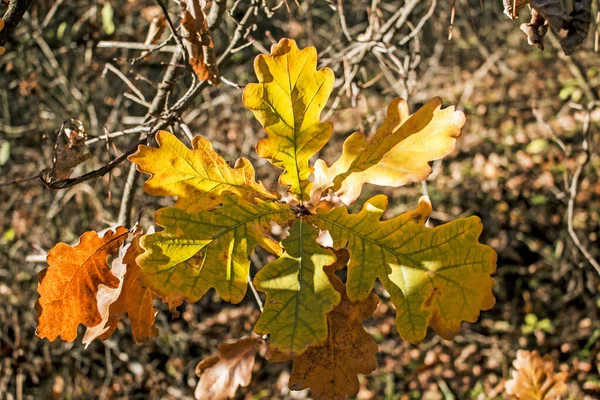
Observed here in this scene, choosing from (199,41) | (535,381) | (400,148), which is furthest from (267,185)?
(400,148)

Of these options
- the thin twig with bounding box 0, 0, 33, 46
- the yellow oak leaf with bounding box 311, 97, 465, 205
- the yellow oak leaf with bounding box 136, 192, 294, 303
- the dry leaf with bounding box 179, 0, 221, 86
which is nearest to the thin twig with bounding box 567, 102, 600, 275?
the yellow oak leaf with bounding box 311, 97, 465, 205

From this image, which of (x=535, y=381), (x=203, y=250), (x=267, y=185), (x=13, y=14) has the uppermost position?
(x=13, y=14)

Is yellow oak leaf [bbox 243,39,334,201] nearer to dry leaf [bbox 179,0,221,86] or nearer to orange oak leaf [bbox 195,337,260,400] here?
dry leaf [bbox 179,0,221,86]

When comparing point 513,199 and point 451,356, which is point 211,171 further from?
point 513,199

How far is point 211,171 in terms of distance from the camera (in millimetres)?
1046

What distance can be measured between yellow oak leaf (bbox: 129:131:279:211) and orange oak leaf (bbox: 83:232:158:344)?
13 cm

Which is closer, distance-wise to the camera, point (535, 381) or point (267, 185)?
point (535, 381)

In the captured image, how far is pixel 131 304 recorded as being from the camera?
1.07m

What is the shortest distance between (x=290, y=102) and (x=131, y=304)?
46cm

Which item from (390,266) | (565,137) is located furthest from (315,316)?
(565,137)

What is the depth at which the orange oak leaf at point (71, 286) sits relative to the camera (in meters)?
1.08

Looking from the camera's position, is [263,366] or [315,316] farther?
[263,366]

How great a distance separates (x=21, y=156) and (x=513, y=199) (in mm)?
3423

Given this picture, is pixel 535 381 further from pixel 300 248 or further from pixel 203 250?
pixel 203 250
